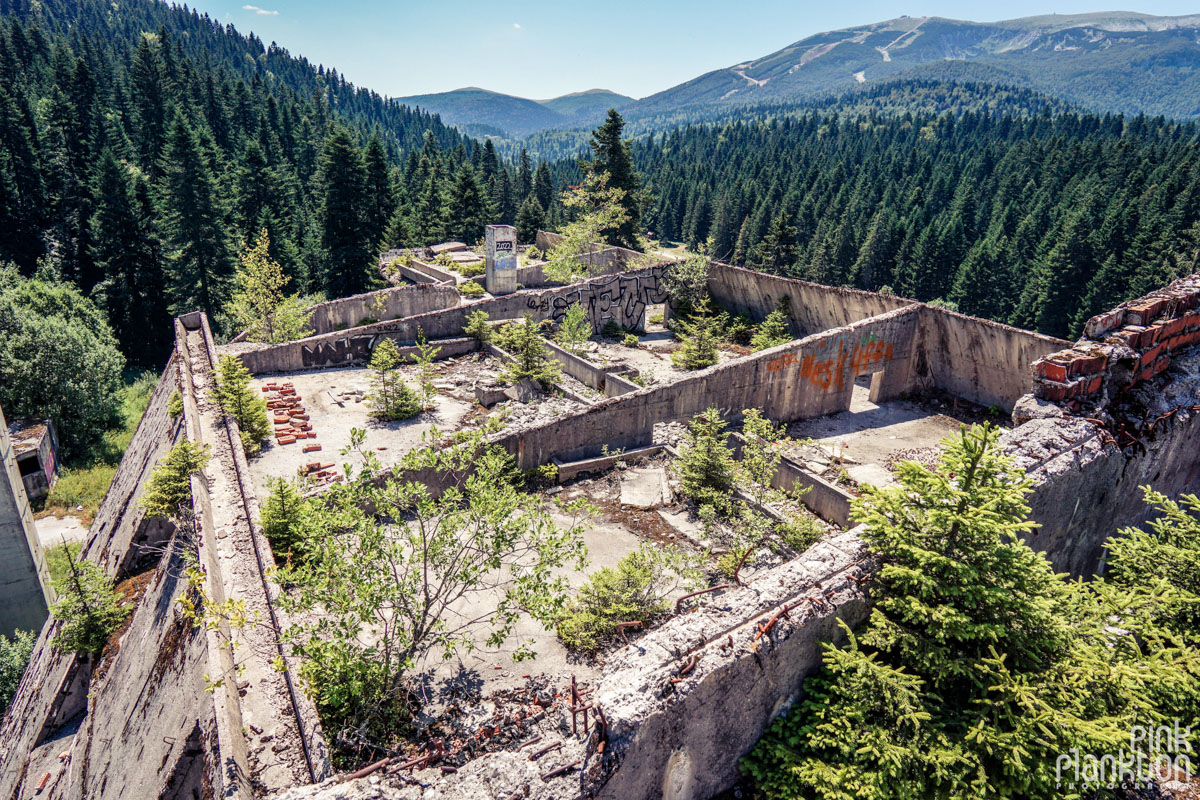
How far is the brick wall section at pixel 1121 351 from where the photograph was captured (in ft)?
38.2

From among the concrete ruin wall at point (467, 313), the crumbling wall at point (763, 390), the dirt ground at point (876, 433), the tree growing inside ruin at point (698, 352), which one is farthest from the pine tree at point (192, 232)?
the dirt ground at point (876, 433)

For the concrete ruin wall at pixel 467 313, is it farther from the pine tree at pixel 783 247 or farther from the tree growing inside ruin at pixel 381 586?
the pine tree at pixel 783 247

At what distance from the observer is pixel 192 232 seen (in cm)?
4628

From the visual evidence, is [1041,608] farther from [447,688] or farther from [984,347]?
→ [984,347]

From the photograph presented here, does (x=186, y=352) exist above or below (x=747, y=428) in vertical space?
above

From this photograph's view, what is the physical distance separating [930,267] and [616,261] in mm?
44683

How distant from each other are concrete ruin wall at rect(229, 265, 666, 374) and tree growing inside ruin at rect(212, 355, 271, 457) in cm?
530

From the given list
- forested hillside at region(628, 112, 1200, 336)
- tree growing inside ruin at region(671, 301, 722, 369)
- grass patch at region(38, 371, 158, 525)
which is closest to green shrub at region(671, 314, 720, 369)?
tree growing inside ruin at region(671, 301, 722, 369)

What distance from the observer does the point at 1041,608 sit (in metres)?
7.24

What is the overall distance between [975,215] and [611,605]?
95.4 meters

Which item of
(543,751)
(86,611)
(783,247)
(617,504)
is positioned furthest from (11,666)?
(783,247)

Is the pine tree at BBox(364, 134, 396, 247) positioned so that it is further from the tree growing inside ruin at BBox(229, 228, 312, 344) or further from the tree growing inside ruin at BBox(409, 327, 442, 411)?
the tree growing inside ruin at BBox(409, 327, 442, 411)

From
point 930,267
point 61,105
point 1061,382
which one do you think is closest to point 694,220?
point 930,267

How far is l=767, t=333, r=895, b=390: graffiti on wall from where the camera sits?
19.1 meters
